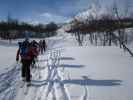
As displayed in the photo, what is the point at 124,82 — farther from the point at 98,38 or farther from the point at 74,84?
the point at 98,38

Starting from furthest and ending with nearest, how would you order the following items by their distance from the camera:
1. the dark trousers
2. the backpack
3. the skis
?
1. the backpack
2. the dark trousers
3. the skis

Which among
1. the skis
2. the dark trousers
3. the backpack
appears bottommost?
the skis

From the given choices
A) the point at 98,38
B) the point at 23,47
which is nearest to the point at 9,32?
the point at 98,38

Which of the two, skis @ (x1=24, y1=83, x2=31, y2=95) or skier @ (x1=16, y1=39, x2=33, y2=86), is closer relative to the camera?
skis @ (x1=24, y1=83, x2=31, y2=95)

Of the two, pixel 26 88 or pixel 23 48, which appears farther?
pixel 23 48

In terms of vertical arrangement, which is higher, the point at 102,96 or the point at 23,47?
the point at 23,47

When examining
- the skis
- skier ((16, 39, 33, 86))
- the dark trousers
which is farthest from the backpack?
the skis

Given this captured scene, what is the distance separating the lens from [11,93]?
29.1 feet

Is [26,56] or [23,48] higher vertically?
[23,48]

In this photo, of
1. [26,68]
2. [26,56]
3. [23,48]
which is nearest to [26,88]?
[26,68]

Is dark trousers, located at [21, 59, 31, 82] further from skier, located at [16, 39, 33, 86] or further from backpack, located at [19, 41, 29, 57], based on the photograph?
backpack, located at [19, 41, 29, 57]

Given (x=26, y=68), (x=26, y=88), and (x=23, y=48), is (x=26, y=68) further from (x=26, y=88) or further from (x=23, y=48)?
(x=26, y=88)

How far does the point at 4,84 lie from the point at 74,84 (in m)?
3.02

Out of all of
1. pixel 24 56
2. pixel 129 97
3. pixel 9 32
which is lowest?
pixel 129 97
